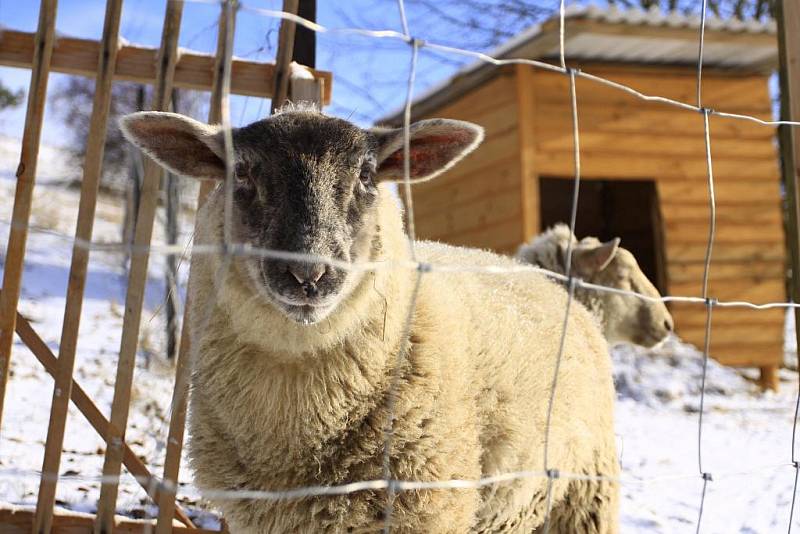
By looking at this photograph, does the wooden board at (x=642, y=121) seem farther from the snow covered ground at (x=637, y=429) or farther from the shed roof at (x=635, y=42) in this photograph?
the snow covered ground at (x=637, y=429)

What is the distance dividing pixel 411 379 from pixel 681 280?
9.04m

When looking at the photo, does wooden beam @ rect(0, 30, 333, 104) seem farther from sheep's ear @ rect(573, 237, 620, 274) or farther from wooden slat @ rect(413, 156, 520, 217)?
wooden slat @ rect(413, 156, 520, 217)

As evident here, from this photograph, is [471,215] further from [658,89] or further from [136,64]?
[136,64]

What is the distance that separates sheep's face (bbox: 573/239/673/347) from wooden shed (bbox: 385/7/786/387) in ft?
12.5

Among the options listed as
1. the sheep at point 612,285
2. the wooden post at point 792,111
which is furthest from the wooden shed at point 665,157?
the wooden post at point 792,111

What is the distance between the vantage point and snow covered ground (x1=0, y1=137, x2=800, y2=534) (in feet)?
13.5

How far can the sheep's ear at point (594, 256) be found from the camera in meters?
5.51

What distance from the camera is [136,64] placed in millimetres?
3363

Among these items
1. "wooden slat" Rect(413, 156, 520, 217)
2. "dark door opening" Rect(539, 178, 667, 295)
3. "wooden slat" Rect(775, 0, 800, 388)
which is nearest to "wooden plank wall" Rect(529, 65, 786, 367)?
"wooden slat" Rect(413, 156, 520, 217)

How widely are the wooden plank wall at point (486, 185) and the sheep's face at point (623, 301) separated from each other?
398 cm

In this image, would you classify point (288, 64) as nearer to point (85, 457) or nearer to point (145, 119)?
point (145, 119)

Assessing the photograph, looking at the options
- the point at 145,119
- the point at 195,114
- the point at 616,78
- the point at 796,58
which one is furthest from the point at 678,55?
the point at 145,119

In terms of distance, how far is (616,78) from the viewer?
10641mm

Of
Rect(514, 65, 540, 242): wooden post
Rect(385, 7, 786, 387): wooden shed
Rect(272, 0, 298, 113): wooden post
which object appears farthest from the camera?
Rect(385, 7, 786, 387): wooden shed
